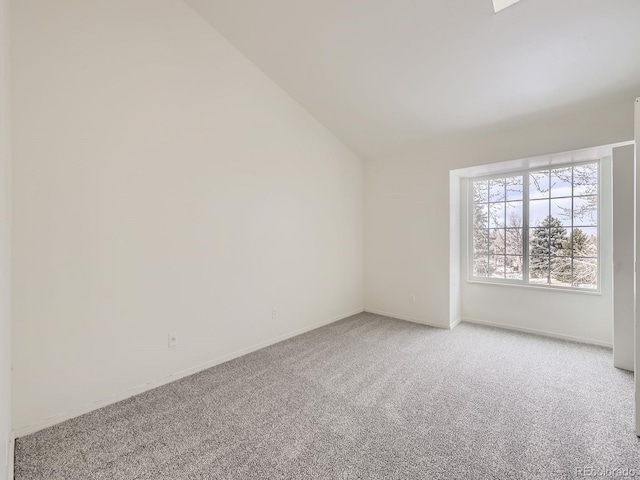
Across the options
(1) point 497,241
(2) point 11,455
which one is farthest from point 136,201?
(1) point 497,241

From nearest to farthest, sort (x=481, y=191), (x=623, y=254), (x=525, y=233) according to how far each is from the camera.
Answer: (x=623, y=254) < (x=525, y=233) < (x=481, y=191)

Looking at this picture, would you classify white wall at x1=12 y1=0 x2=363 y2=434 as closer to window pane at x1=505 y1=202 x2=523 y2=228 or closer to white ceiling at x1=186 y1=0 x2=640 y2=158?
white ceiling at x1=186 y1=0 x2=640 y2=158

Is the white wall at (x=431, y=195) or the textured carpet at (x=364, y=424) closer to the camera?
the textured carpet at (x=364, y=424)

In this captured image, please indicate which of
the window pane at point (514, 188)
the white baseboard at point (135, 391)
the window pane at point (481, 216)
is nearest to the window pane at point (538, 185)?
the window pane at point (514, 188)

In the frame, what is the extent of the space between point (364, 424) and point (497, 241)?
329cm

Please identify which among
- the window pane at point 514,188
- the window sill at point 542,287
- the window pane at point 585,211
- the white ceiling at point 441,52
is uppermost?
the white ceiling at point 441,52

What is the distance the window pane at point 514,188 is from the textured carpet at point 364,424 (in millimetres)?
1982

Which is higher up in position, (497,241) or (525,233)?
(525,233)

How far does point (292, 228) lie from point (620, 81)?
3.42m

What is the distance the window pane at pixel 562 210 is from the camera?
3.49 m

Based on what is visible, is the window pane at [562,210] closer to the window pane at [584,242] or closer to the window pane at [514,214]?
the window pane at [584,242]

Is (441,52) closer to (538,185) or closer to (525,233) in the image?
(538,185)

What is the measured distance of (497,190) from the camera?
13.1 ft

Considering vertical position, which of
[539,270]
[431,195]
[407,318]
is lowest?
[407,318]
